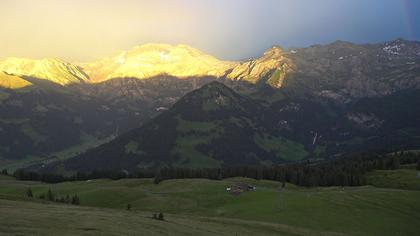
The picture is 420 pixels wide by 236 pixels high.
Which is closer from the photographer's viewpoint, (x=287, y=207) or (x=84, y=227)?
(x=84, y=227)

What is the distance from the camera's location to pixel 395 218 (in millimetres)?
145000

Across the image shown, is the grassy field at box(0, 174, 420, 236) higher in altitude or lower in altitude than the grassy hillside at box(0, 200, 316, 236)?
lower

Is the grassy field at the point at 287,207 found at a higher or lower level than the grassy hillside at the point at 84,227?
lower

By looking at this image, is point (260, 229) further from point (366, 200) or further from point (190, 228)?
point (366, 200)

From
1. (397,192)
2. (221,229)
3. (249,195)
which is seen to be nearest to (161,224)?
(221,229)

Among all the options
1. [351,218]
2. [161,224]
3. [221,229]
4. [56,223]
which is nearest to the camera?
[56,223]

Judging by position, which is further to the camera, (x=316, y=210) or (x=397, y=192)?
(x=397, y=192)

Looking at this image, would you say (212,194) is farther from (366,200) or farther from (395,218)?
(395,218)

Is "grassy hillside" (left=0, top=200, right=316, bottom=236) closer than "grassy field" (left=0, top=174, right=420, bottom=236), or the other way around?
"grassy hillside" (left=0, top=200, right=316, bottom=236)

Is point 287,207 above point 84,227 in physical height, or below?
below

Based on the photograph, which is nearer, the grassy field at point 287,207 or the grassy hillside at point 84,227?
the grassy hillside at point 84,227

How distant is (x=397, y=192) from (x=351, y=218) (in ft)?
153

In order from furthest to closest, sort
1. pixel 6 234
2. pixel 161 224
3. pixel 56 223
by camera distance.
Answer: pixel 161 224
pixel 56 223
pixel 6 234

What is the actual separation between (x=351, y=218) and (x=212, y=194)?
60.3 meters
